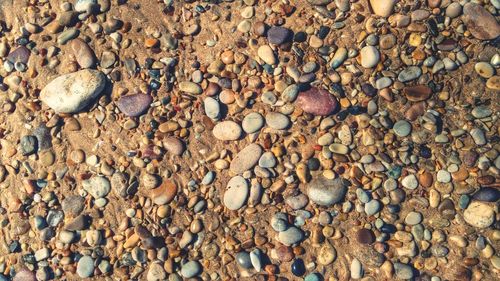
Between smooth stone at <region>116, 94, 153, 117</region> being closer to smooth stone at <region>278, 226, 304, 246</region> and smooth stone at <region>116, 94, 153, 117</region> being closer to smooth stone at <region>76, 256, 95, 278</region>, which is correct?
smooth stone at <region>76, 256, 95, 278</region>

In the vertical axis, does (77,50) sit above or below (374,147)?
above

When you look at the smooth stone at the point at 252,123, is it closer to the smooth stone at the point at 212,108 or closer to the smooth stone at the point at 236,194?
the smooth stone at the point at 212,108

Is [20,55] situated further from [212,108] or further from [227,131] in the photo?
[227,131]

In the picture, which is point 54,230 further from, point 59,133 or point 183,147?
point 183,147

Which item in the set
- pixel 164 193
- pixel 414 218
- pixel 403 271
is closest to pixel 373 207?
pixel 414 218

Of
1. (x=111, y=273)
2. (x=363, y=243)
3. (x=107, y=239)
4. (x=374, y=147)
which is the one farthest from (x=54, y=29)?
(x=363, y=243)

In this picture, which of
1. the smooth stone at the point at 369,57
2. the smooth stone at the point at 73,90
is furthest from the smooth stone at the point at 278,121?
the smooth stone at the point at 73,90
